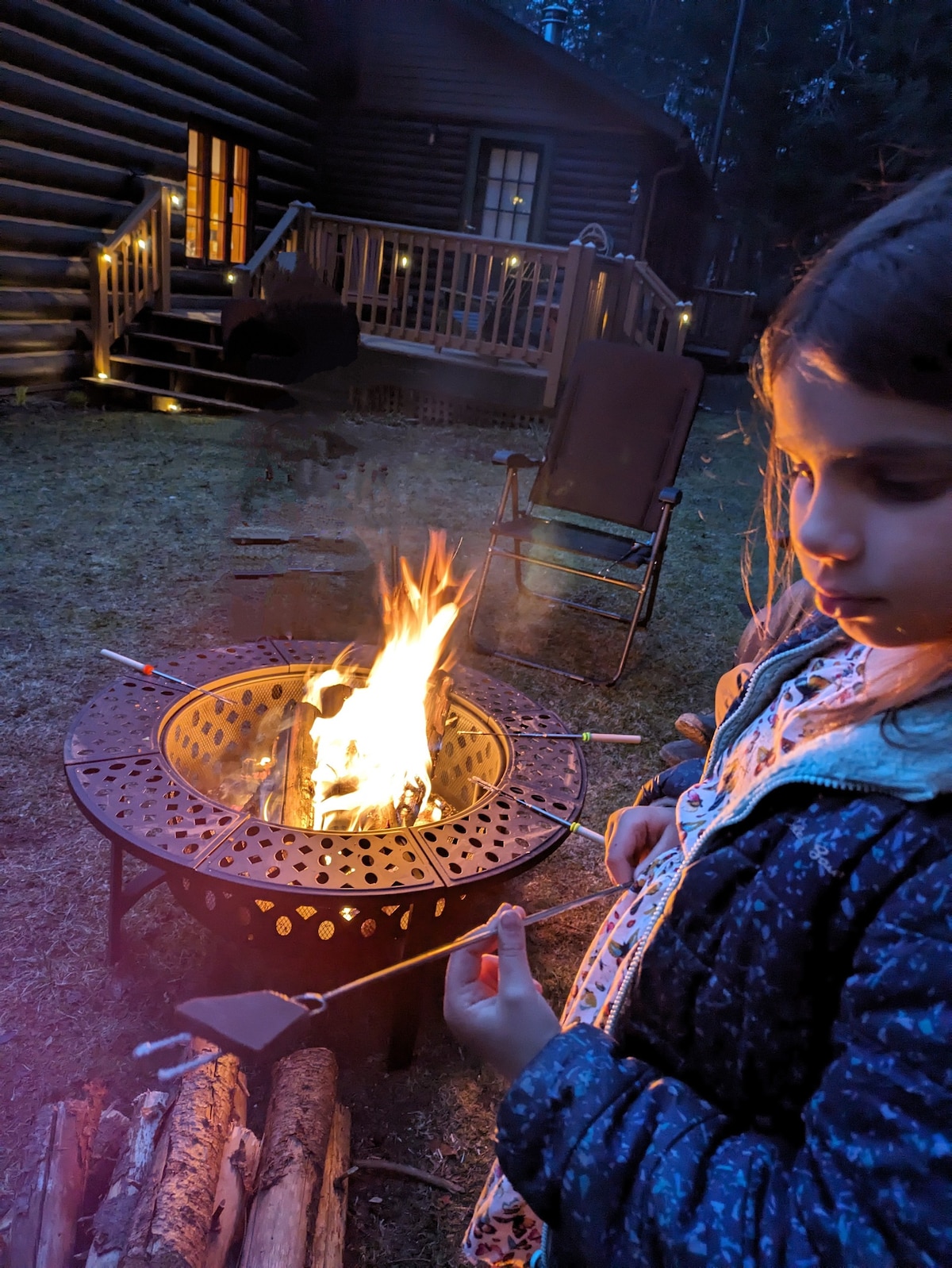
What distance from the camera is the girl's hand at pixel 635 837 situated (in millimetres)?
1390

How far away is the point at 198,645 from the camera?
13.1 ft

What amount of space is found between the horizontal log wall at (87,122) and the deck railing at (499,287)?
4.99 ft

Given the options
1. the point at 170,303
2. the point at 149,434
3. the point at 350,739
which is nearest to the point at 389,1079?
the point at 350,739

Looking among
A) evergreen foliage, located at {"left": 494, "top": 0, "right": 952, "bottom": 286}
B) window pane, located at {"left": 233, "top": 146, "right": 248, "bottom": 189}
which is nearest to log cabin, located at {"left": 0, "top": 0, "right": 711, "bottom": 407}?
window pane, located at {"left": 233, "top": 146, "right": 248, "bottom": 189}

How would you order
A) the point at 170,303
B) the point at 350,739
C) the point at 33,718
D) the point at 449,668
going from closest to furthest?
the point at 350,739 < the point at 449,668 < the point at 33,718 < the point at 170,303

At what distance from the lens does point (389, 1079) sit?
2031 mm

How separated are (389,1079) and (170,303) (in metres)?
10.0

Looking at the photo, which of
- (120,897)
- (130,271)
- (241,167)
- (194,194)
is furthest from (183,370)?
(120,897)

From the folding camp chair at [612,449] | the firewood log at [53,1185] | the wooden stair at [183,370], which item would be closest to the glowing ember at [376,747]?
the firewood log at [53,1185]

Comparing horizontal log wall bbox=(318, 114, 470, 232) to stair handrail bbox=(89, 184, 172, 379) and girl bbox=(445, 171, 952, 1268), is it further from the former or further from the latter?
girl bbox=(445, 171, 952, 1268)

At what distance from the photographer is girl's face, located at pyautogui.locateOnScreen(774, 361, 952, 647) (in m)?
0.65

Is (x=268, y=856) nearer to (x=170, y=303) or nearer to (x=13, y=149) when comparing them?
(x=13, y=149)

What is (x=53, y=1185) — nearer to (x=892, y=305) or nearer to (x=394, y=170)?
(x=892, y=305)

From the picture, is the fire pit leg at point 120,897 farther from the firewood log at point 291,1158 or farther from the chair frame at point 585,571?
the chair frame at point 585,571
